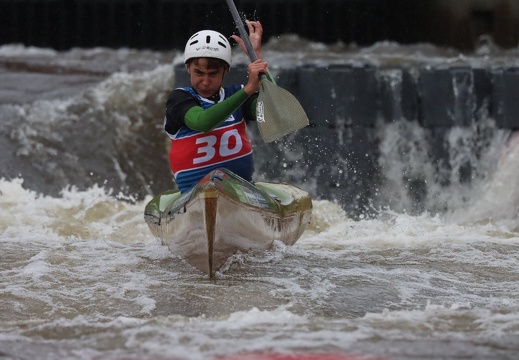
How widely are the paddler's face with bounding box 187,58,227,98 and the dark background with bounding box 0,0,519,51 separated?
7.97 metres

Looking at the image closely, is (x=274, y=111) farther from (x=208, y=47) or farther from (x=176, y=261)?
(x=176, y=261)

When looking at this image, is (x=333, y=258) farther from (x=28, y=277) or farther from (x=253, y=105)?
(x=28, y=277)

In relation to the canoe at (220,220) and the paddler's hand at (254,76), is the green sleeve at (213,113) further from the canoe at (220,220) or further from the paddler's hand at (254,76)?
the canoe at (220,220)

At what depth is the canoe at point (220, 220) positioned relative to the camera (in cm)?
630

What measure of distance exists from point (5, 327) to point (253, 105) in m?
2.43

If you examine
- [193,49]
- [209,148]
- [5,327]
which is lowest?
[5,327]

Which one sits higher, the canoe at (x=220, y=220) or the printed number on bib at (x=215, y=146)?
the printed number on bib at (x=215, y=146)

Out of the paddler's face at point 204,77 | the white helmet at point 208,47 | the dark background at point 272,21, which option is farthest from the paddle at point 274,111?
the dark background at point 272,21

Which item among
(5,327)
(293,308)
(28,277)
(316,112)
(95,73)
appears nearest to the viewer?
Result: (5,327)

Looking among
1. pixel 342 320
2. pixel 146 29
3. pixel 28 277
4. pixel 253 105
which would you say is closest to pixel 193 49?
pixel 253 105

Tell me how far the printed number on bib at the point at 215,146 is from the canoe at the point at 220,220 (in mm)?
295

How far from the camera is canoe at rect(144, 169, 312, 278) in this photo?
630 cm

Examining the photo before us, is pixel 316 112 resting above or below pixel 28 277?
above

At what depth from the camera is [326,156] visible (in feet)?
35.5
